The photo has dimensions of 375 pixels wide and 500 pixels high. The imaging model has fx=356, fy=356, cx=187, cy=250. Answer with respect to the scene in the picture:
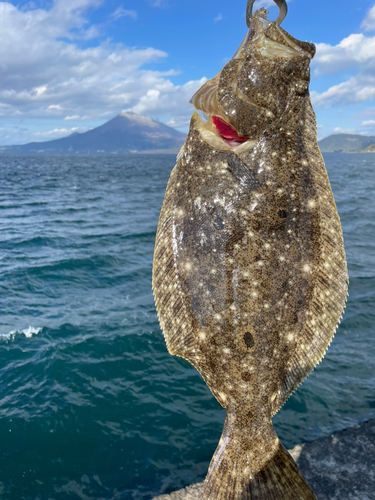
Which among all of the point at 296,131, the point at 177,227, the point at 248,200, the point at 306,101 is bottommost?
the point at 177,227

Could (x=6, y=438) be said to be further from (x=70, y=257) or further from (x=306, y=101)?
(x=70, y=257)

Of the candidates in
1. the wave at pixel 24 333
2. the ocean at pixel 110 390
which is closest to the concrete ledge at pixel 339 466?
the ocean at pixel 110 390

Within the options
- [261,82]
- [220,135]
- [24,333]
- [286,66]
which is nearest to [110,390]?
[24,333]

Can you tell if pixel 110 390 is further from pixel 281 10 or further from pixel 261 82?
pixel 281 10

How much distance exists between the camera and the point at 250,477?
2492 millimetres

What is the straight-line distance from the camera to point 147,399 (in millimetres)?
6836

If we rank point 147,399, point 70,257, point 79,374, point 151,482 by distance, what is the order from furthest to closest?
point 70,257 → point 79,374 → point 147,399 → point 151,482

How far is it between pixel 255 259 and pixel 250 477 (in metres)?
1.53

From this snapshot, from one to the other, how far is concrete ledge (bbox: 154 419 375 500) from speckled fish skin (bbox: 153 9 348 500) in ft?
6.15

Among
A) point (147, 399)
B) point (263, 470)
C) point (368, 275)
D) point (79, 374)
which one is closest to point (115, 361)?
point (79, 374)

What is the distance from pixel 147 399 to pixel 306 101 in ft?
19.8

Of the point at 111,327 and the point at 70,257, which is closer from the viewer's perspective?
the point at 111,327

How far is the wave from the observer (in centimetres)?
845

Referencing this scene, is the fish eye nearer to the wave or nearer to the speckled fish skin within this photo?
the speckled fish skin
